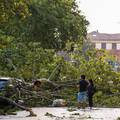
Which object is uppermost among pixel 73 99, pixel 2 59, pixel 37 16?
pixel 37 16

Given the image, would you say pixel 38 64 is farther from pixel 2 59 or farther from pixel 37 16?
pixel 37 16

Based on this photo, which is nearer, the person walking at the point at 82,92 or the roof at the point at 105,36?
the person walking at the point at 82,92

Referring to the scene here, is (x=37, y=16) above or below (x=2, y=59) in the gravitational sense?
above

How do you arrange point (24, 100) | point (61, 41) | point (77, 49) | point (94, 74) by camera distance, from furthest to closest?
point (61, 41) → point (77, 49) → point (94, 74) → point (24, 100)

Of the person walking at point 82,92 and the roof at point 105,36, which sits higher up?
the roof at point 105,36

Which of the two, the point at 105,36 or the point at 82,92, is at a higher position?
the point at 105,36

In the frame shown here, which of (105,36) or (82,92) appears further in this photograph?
(105,36)

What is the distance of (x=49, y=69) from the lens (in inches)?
1104

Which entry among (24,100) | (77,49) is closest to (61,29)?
(77,49)

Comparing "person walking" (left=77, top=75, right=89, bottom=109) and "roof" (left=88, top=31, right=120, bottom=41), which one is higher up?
"roof" (left=88, top=31, right=120, bottom=41)

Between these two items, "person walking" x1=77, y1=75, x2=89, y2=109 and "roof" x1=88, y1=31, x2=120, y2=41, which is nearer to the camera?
"person walking" x1=77, y1=75, x2=89, y2=109

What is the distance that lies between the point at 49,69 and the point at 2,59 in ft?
9.64

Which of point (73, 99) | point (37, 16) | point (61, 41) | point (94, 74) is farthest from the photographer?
point (61, 41)

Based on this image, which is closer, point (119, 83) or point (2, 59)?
point (119, 83)
